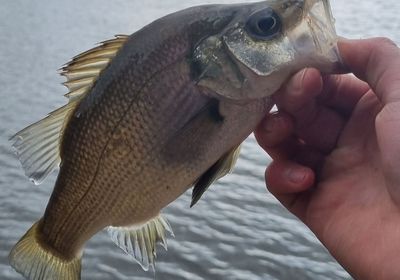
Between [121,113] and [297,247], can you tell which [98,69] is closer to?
[121,113]

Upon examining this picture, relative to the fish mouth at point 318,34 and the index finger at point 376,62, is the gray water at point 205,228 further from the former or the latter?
the fish mouth at point 318,34

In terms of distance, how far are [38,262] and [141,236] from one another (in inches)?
17.5

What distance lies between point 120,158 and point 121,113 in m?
0.17

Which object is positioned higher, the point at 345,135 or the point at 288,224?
the point at 345,135

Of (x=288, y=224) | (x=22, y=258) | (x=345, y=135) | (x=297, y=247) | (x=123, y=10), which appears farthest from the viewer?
(x=123, y=10)

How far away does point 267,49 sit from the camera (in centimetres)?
229

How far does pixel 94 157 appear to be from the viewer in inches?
93.2

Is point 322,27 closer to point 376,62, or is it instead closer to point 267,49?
point 267,49

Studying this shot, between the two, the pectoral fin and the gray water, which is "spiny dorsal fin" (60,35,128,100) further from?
the gray water

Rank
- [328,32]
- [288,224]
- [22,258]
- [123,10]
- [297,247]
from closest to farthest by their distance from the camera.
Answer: [328,32]
[22,258]
[297,247]
[288,224]
[123,10]

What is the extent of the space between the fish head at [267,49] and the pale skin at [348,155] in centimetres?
9

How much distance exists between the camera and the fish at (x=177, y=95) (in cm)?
226

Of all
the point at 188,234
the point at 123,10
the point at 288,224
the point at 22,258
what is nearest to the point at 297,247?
the point at 288,224

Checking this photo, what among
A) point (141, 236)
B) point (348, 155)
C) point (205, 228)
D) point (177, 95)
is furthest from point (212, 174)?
point (205, 228)
